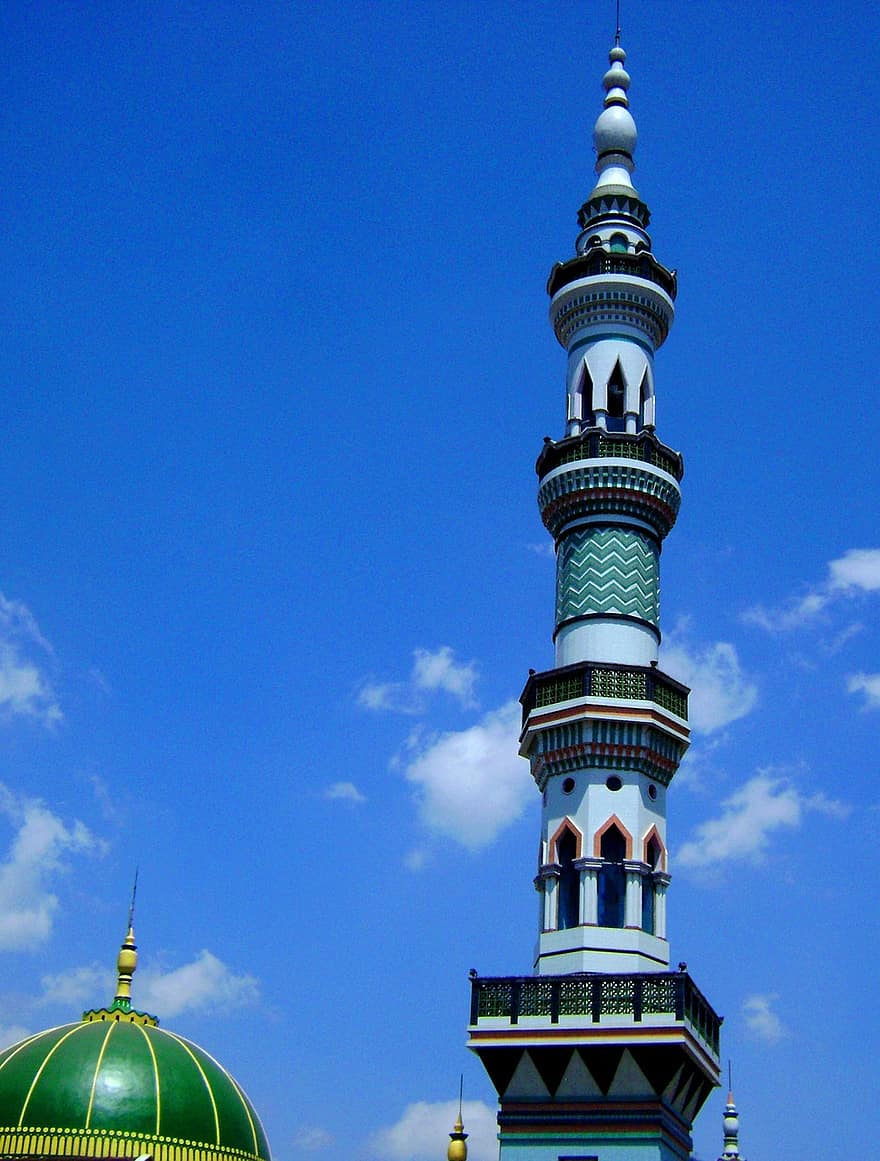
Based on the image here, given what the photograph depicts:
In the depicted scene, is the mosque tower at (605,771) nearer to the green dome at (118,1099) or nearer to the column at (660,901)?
the column at (660,901)

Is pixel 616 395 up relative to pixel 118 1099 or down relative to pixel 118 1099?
up

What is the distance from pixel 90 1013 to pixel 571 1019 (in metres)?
16.5

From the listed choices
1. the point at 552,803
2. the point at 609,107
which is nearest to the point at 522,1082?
the point at 552,803

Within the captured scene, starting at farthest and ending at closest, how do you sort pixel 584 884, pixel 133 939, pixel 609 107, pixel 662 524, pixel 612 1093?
1. pixel 133 939
2. pixel 609 107
3. pixel 662 524
4. pixel 584 884
5. pixel 612 1093

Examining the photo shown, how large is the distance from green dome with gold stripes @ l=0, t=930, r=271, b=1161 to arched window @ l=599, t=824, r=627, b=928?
40.6ft

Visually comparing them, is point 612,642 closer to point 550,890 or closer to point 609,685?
point 609,685

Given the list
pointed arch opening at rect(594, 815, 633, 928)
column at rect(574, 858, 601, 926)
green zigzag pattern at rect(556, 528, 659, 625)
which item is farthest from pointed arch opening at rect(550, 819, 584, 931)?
green zigzag pattern at rect(556, 528, 659, 625)

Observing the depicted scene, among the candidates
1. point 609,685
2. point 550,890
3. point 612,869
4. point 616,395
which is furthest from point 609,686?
point 616,395

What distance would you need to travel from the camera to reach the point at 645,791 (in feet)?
113

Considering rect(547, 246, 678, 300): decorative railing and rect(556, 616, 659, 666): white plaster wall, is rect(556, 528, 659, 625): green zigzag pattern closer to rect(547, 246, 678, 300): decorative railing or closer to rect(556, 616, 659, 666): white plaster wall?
rect(556, 616, 659, 666): white plaster wall

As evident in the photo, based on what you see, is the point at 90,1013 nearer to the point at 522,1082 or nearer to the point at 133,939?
the point at 133,939

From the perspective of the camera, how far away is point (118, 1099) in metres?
38.6

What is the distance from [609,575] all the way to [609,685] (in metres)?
2.79

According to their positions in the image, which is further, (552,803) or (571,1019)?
(552,803)
